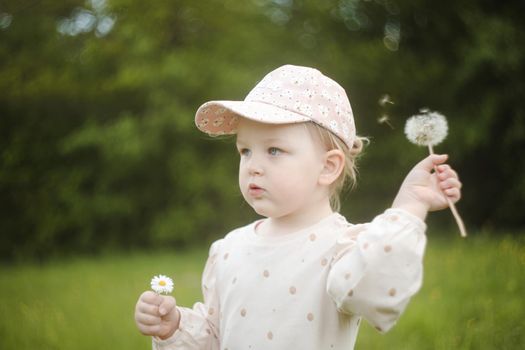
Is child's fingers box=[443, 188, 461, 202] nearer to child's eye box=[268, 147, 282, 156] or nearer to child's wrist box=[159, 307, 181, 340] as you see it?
child's eye box=[268, 147, 282, 156]

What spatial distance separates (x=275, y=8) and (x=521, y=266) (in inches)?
231

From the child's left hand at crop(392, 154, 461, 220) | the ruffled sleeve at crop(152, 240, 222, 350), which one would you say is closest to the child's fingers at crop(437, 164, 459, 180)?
the child's left hand at crop(392, 154, 461, 220)

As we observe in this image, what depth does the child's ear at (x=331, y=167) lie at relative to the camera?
178 centimetres

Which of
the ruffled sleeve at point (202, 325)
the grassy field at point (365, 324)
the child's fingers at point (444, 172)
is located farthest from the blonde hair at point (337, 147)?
the grassy field at point (365, 324)

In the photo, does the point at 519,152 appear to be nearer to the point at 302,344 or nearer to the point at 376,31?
the point at 376,31

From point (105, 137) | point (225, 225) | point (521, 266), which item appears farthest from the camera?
point (225, 225)

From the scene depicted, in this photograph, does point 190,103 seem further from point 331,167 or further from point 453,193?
point 453,193

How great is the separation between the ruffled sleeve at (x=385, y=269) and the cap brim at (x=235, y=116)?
0.42 metres

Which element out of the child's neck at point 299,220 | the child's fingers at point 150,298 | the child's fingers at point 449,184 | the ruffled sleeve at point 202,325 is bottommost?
the ruffled sleeve at point 202,325

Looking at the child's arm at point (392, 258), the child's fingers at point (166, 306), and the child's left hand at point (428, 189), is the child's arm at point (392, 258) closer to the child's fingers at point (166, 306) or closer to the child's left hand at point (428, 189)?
the child's left hand at point (428, 189)

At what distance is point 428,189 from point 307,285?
447 millimetres

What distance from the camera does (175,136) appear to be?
8.22m

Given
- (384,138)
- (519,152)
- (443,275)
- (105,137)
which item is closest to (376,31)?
(384,138)

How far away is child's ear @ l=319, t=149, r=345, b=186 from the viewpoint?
1.78 meters
